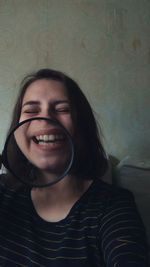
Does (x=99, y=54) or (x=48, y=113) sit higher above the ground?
(x=99, y=54)

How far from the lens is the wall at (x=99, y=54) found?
1.37 m

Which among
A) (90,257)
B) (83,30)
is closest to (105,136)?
(83,30)

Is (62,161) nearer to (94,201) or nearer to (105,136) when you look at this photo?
(94,201)

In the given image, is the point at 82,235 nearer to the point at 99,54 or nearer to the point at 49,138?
the point at 49,138

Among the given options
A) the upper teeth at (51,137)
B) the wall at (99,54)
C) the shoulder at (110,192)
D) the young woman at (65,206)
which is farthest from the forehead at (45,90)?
the wall at (99,54)

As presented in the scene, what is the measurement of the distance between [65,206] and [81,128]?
224 millimetres

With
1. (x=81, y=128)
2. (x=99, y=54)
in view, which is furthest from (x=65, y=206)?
(x=99, y=54)

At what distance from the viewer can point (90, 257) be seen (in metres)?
0.78

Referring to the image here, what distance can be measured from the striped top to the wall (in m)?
0.53

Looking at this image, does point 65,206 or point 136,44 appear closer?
point 65,206

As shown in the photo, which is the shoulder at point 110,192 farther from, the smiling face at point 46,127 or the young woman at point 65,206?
the smiling face at point 46,127

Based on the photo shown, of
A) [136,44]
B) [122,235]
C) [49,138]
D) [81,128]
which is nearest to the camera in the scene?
[122,235]

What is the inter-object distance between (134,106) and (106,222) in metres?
0.70

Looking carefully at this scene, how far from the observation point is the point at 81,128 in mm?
942
